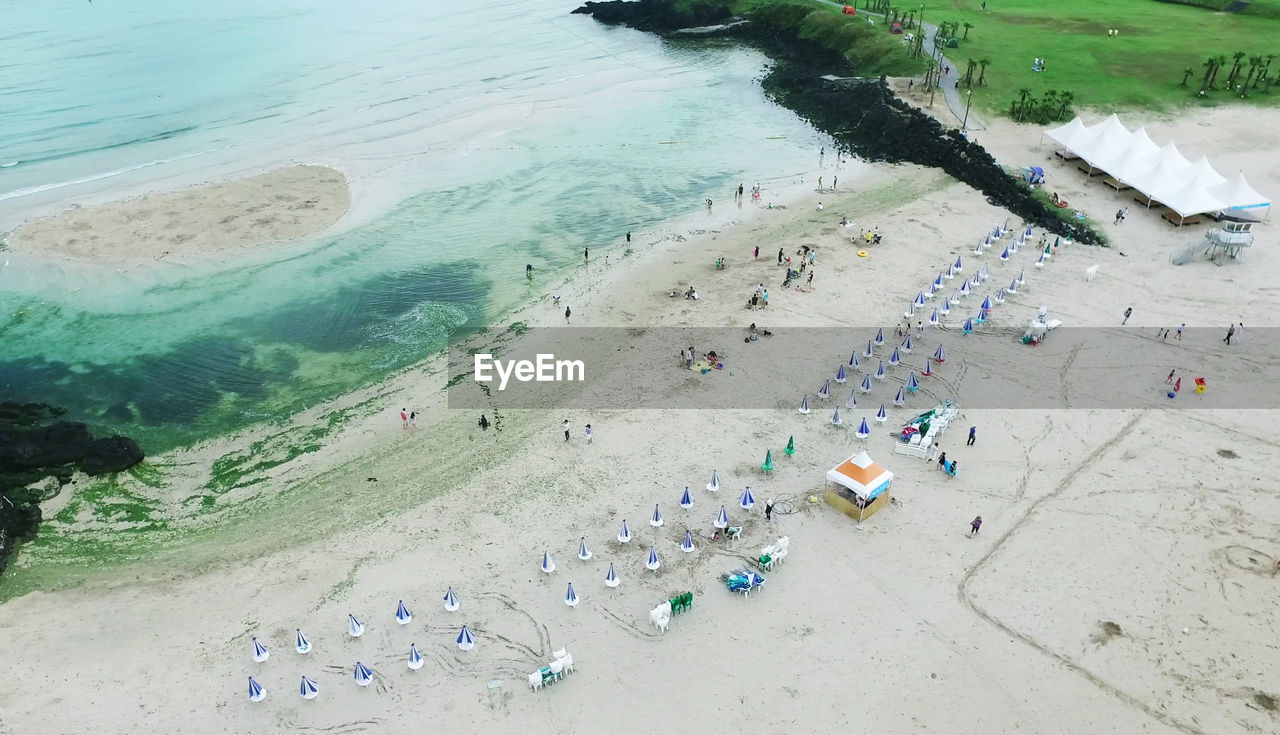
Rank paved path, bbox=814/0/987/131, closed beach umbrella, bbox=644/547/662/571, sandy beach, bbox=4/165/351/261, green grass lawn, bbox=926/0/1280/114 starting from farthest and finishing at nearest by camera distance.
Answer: green grass lawn, bbox=926/0/1280/114 < paved path, bbox=814/0/987/131 < sandy beach, bbox=4/165/351/261 < closed beach umbrella, bbox=644/547/662/571

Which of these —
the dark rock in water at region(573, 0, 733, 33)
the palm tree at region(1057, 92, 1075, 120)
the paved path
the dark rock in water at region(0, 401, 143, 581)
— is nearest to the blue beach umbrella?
the dark rock in water at region(0, 401, 143, 581)

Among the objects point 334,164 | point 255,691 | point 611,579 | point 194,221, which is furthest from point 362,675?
point 334,164

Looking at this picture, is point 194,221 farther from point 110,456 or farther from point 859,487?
point 859,487

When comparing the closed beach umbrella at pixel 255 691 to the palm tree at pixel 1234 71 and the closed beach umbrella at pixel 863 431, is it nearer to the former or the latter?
the closed beach umbrella at pixel 863 431

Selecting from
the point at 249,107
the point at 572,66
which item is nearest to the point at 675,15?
the point at 572,66

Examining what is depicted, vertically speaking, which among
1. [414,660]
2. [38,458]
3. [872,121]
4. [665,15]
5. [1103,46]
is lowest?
[414,660]

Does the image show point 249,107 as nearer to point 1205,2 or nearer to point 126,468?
point 126,468

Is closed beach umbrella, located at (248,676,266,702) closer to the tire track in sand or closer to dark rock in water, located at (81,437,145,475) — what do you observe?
dark rock in water, located at (81,437,145,475)
